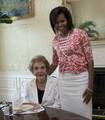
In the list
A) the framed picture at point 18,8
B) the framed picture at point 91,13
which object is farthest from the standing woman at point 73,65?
the framed picture at point 18,8

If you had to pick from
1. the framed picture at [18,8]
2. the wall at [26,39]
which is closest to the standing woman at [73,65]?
the wall at [26,39]

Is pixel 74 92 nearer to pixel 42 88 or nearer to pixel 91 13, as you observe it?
pixel 42 88

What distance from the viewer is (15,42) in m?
4.19

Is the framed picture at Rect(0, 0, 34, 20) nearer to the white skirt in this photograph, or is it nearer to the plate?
the white skirt

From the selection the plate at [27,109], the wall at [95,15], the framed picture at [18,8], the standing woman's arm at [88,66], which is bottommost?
the plate at [27,109]

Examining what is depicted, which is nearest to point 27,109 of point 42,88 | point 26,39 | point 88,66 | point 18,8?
point 42,88

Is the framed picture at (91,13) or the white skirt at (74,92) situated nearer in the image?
the white skirt at (74,92)

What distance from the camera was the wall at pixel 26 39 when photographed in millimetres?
3890

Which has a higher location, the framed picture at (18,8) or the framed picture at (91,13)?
the framed picture at (18,8)

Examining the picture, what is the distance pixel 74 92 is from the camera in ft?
7.39

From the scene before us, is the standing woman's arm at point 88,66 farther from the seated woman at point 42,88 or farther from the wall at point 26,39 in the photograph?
the wall at point 26,39

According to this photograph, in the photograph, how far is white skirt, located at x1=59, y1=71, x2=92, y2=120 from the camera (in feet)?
7.23

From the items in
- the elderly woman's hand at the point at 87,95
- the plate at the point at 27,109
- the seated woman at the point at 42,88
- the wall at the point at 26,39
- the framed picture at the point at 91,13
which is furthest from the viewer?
the wall at the point at 26,39

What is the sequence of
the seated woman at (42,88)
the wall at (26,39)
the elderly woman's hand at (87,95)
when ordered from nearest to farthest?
the elderly woman's hand at (87,95) < the seated woman at (42,88) < the wall at (26,39)
